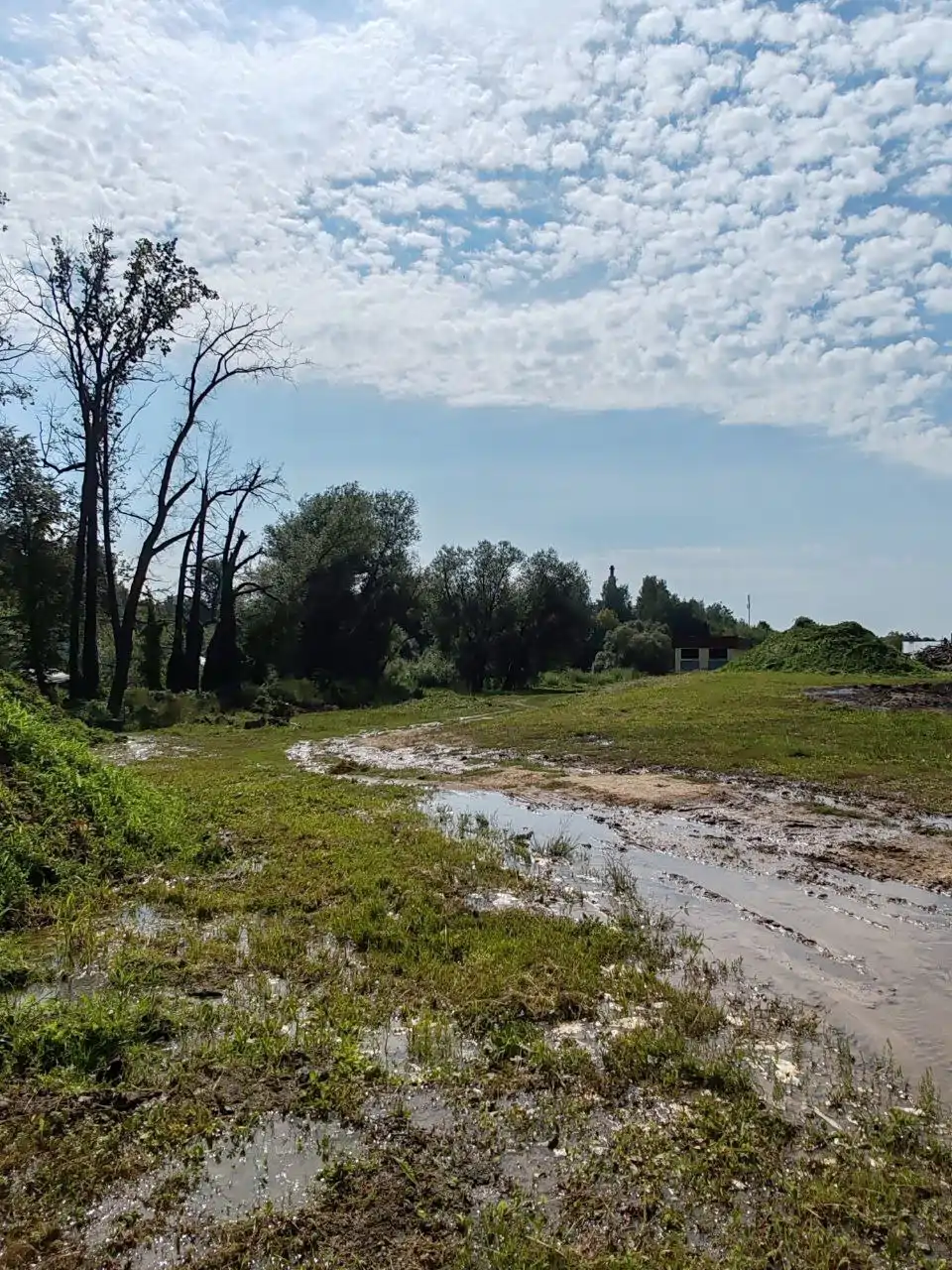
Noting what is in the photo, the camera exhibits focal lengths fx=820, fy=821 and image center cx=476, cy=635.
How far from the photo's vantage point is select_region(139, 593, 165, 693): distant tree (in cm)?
3988

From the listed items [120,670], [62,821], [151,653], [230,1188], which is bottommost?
[230,1188]

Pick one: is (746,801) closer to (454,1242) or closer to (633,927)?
(633,927)

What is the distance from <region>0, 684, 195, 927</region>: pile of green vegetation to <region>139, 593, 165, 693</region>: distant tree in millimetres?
29766

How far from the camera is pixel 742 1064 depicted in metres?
4.61

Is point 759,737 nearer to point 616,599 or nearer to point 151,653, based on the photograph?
point 151,653

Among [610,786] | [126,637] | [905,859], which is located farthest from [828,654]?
[905,859]

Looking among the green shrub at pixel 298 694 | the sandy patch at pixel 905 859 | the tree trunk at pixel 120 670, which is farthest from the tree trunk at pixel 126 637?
the sandy patch at pixel 905 859

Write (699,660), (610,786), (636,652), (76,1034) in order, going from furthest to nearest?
(699,660)
(636,652)
(610,786)
(76,1034)

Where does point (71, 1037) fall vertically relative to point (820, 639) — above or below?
below

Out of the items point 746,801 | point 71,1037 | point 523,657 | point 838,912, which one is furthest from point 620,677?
point 71,1037

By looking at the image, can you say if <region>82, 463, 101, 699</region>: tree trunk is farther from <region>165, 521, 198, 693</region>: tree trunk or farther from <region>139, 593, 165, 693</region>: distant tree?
<region>139, 593, 165, 693</region>: distant tree

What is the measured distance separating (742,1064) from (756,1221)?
1.34 metres

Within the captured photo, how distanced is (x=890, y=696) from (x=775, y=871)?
21.6 metres

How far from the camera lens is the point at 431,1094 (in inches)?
169
